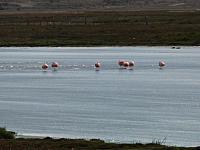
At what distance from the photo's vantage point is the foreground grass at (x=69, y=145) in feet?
76.0

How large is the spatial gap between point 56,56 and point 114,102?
28.4m

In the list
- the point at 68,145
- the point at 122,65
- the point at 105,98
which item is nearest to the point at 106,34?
the point at 122,65

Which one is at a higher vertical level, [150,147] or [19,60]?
[19,60]

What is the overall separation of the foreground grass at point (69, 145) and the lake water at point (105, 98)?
1.66 metres

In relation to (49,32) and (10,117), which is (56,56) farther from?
(10,117)

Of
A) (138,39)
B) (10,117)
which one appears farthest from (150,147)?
(138,39)

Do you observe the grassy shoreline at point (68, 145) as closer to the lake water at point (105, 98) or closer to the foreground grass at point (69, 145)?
the foreground grass at point (69, 145)

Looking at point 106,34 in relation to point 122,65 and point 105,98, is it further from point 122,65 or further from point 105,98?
point 105,98

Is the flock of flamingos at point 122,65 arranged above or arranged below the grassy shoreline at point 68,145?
above

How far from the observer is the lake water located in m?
27.8

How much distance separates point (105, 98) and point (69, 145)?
12.9m

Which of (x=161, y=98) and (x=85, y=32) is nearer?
(x=161, y=98)

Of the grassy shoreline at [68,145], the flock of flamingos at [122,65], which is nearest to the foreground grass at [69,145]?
the grassy shoreline at [68,145]

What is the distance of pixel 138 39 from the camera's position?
77.0 meters
